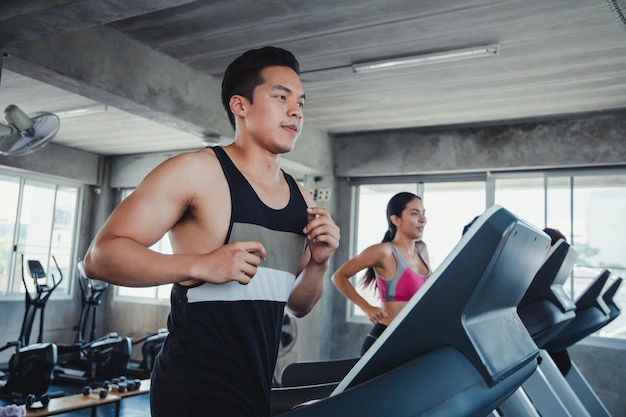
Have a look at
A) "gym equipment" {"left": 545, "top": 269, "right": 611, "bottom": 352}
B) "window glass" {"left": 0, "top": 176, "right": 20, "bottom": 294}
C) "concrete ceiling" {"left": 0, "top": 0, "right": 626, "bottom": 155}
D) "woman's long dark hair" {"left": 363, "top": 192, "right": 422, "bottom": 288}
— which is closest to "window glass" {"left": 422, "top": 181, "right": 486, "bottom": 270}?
"concrete ceiling" {"left": 0, "top": 0, "right": 626, "bottom": 155}

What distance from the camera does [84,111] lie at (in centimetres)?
577

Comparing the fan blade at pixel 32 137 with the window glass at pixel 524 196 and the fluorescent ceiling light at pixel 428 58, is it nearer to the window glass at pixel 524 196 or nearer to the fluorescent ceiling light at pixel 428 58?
the fluorescent ceiling light at pixel 428 58

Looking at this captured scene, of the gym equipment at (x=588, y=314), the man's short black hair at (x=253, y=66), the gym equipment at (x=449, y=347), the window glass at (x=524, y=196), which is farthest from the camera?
the window glass at (x=524, y=196)

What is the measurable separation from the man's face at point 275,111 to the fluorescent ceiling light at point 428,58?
110 inches

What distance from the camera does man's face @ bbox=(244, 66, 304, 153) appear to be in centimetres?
127

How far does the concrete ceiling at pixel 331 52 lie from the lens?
3145 millimetres

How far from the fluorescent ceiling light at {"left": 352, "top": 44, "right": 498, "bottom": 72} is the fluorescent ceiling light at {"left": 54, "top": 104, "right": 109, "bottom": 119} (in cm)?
287

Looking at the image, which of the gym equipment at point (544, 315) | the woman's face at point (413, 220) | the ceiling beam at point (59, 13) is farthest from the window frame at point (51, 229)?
the gym equipment at point (544, 315)

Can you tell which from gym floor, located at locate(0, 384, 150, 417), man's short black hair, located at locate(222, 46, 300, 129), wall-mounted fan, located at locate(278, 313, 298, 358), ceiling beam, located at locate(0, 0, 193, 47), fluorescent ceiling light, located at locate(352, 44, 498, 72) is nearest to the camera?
man's short black hair, located at locate(222, 46, 300, 129)

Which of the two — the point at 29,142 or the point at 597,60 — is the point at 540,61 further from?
the point at 29,142

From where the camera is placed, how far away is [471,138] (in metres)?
5.65

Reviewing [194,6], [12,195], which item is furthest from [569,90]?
[12,195]

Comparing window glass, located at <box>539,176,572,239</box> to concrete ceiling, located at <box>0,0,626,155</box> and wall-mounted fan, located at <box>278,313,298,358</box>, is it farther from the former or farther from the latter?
wall-mounted fan, located at <box>278,313,298,358</box>

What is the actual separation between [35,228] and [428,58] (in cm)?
619
